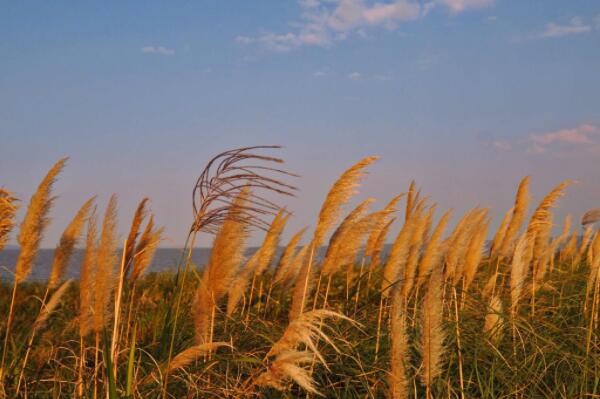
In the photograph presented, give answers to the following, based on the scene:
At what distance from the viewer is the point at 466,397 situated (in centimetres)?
388

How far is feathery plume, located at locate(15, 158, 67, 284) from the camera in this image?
14.5 feet

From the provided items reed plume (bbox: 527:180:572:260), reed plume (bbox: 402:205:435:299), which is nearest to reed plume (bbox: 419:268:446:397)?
reed plume (bbox: 402:205:435:299)

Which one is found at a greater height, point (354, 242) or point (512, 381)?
point (354, 242)

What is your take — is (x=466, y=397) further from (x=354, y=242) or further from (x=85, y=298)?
(x=85, y=298)

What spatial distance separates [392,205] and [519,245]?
54.5 inches

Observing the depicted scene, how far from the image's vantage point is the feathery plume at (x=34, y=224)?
14.5ft

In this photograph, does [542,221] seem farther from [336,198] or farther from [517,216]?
[336,198]

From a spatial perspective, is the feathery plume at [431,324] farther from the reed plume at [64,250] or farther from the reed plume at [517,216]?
the reed plume at [517,216]

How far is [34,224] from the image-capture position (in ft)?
14.6

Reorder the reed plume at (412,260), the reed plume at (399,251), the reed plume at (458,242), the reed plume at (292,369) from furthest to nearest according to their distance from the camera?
the reed plume at (458,242), the reed plume at (412,260), the reed plume at (399,251), the reed plume at (292,369)

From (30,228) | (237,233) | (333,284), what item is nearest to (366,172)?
(237,233)

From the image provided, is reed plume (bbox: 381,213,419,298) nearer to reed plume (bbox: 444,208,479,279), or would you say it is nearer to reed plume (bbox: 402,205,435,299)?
reed plume (bbox: 402,205,435,299)

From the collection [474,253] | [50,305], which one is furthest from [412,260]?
[50,305]

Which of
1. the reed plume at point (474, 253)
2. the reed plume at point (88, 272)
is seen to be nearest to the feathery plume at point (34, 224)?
the reed plume at point (88, 272)
